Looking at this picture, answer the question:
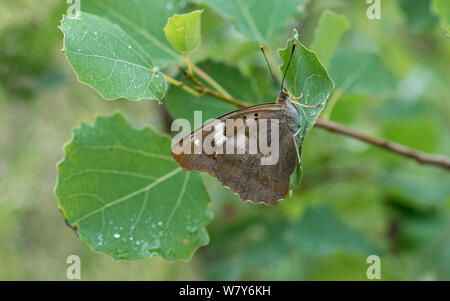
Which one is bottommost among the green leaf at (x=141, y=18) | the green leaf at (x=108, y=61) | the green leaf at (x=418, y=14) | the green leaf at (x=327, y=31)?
the green leaf at (x=108, y=61)

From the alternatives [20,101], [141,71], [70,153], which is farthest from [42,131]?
[141,71]

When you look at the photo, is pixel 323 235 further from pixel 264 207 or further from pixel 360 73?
pixel 360 73

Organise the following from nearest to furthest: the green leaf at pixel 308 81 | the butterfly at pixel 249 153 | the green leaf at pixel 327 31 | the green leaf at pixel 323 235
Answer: the green leaf at pixel 308 81, the butterfly at pixel 249 153, the green leaf at pixel 327 31, the green leaf at pixel 323 235

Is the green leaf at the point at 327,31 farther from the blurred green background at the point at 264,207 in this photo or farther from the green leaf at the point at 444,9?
the blurred green background at the point at 264,207

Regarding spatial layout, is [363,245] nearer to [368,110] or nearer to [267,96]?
[267,96]

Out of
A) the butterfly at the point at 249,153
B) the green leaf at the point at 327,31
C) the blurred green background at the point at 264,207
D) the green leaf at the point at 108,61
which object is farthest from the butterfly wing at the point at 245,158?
the blurred green background at the point at 264,207

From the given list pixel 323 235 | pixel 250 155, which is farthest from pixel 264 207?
pixel 250 155
